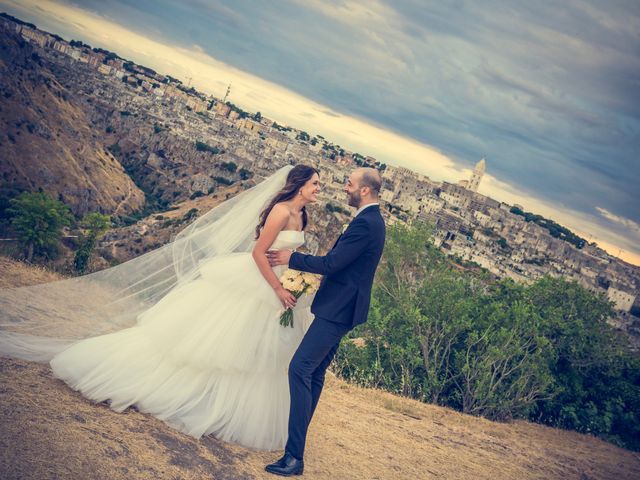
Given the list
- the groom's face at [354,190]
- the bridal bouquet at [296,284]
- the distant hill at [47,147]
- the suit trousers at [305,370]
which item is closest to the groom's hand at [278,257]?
the bridal bouquet at [296,284]

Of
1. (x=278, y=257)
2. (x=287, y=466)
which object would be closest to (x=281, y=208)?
(x=278, y=257)

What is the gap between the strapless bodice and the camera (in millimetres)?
4164

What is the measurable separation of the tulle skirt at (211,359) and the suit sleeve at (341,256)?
628 mm

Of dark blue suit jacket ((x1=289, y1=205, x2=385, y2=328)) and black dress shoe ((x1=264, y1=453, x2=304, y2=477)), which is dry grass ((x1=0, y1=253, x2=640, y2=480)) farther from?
dark blue suit jacket ((x1=289, y1=205, x2=385, y2=328))

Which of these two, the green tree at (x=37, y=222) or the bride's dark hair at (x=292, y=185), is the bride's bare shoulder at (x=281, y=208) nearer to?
the bride's dark hair at (x=292, y=185)

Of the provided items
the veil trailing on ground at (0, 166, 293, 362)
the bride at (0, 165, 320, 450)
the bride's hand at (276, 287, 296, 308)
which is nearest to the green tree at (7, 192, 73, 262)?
the veil trailing on ground at (0, 166, 293, 362)

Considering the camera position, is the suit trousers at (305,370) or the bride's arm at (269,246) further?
the bride's arm at (269,246)

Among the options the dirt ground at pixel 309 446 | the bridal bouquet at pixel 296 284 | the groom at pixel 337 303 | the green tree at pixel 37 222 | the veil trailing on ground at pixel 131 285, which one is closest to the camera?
the dirt ground at pixel 309 446

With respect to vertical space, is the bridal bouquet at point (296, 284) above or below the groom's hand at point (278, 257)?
below

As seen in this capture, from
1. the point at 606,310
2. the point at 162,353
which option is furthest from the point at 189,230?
the point at 606,310

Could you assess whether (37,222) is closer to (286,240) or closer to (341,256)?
(286,240)

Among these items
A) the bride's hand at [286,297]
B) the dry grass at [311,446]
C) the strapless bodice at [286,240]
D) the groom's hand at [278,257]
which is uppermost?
the strapless bodice at [286,240]

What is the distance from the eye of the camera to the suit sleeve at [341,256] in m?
3.63

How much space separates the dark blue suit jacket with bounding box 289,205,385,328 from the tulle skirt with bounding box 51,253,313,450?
0.52 metres
